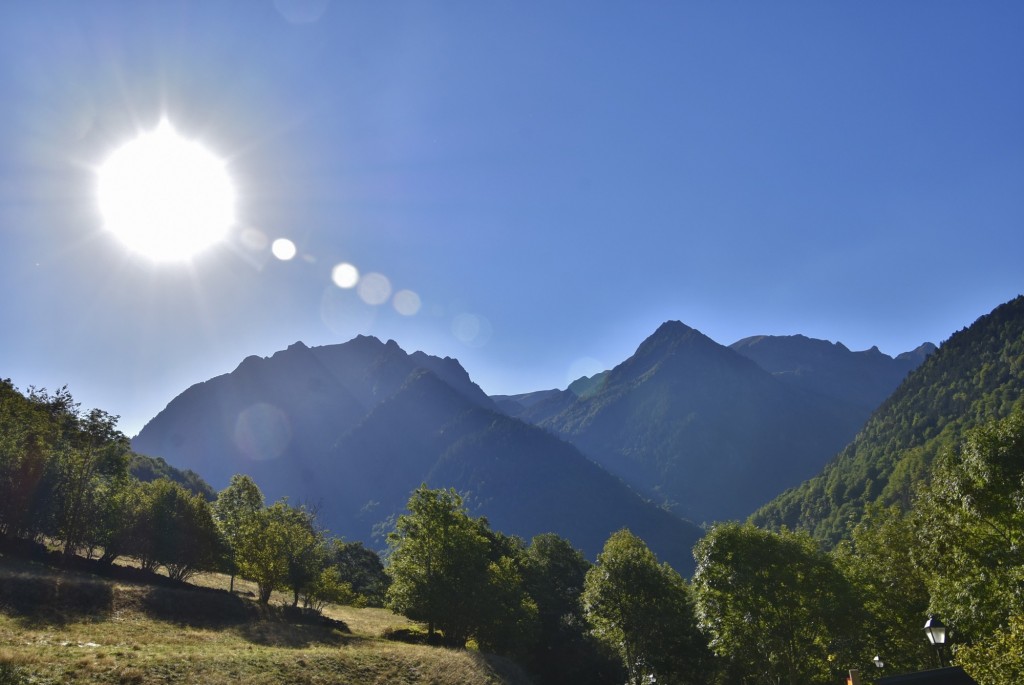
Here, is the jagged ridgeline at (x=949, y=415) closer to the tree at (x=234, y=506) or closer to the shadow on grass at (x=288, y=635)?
the tree at (x=234, y=506)

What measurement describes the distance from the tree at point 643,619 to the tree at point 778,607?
8.46 metres

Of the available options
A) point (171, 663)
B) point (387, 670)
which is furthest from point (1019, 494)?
point (171, 663)

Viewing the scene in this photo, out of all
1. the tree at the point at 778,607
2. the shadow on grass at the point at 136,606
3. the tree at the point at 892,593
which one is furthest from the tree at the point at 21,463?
the tree at the point at 892,593

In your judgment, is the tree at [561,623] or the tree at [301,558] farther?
the tree at [561,623]

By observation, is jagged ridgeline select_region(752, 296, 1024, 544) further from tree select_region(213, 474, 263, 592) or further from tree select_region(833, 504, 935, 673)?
tree select_region(213, 474, 263, 592)

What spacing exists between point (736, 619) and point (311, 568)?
38880 millimetres

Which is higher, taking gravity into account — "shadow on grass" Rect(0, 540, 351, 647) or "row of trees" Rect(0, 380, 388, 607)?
"row of trees" Rect(0, 380, 388, 607)

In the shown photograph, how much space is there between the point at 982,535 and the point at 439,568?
39.6m

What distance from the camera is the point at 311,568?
51.2 metres

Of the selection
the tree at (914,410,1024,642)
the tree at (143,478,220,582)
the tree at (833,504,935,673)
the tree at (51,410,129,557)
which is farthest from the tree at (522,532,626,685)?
the tree at (51,410,129,557)

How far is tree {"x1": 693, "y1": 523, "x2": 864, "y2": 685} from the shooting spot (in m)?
35.2

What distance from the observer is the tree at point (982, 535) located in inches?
1105

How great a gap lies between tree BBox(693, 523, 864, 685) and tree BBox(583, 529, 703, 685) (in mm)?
8465

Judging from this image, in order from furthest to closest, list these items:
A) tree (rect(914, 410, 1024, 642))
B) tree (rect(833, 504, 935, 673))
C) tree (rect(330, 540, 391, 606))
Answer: tree (rect(330, 540, 391, 606)) < tree (rect(833, 504, 935, 673)) < tree (rect(914, 410, 1024, 642))
